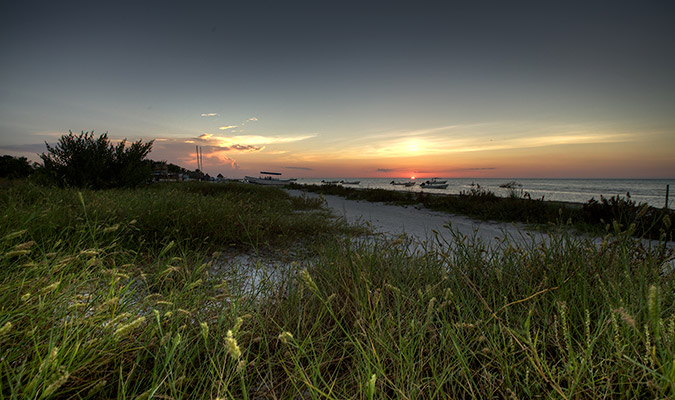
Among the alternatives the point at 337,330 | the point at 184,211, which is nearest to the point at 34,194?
the point at 184,211

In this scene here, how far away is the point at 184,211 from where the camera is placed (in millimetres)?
4281

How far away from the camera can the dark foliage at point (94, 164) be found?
9586mm

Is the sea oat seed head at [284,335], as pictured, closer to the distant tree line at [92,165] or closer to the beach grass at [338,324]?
the beach grass at [338,324]

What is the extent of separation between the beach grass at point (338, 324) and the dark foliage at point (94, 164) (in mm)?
7561

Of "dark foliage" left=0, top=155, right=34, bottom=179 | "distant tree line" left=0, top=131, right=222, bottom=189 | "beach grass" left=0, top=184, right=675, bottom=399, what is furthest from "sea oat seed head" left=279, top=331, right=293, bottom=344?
"dark foliage" left=0, top=155, right=34, bottom=179

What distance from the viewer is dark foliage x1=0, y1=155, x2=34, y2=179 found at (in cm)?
1503

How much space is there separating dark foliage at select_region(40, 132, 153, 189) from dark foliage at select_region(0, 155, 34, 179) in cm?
776

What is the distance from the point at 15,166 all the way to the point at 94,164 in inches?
416

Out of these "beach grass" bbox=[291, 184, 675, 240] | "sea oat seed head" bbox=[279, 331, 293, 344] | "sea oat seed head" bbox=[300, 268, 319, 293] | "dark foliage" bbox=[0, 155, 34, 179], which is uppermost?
"dark foliage" bbox=[0, 155, 34, 179]

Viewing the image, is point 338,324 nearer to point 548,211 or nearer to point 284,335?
point 284,335

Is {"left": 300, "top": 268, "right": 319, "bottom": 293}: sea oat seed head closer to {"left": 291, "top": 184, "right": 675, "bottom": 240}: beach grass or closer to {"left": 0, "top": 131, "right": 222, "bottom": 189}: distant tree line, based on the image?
{"left": 291, "top": 184, "right": 675, "bottom": 240}: beach grass

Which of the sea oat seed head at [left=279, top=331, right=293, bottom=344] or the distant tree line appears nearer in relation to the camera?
the sea oat seed head at [left=279, top=331, right=293, bottom=344]

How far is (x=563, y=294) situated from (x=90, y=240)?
420 cm

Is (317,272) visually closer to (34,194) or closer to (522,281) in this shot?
(522,281)
